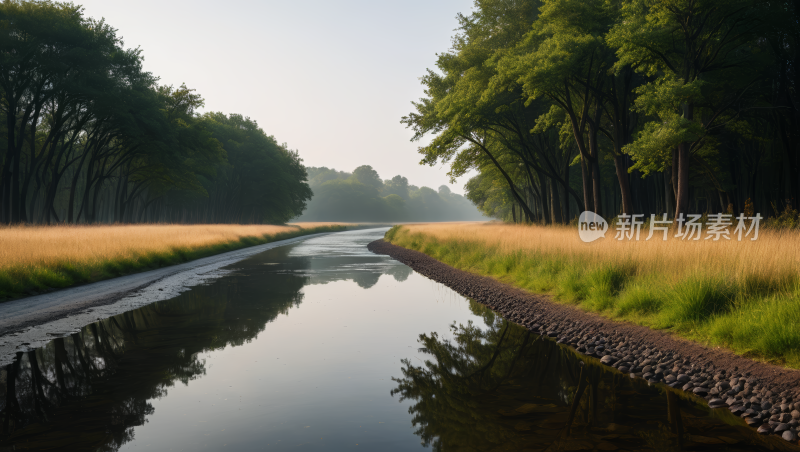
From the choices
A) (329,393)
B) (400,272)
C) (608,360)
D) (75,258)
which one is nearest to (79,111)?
(75,258)

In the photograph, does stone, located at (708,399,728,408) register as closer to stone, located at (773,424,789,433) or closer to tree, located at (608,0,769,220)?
stone, located at (773,424,789,433)

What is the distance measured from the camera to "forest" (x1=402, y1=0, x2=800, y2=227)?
747 inches

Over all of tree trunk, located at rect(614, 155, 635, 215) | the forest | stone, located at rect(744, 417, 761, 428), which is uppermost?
the forest

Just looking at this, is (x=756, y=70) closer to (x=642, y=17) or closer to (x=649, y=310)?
(x=642, y=17)

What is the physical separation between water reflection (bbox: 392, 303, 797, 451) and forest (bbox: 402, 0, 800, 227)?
12.1 m

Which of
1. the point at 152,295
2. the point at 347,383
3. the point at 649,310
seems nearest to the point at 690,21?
the point at 649,310

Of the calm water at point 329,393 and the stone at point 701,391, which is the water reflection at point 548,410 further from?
the stone at point 701,391

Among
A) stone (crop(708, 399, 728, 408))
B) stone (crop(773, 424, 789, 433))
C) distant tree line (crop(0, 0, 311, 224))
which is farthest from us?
distant tree line (crop(0, 0, 311, 224))

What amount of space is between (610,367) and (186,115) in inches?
2059

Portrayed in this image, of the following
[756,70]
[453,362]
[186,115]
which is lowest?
[453,362]

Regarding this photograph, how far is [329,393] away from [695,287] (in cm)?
652

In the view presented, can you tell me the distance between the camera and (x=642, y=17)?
19.2 m

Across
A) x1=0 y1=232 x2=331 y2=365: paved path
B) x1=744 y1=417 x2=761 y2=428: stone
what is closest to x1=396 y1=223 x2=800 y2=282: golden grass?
x1=744 y1=417 x2=761 y2=428: stone

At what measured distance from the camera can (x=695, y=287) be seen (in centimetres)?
812
